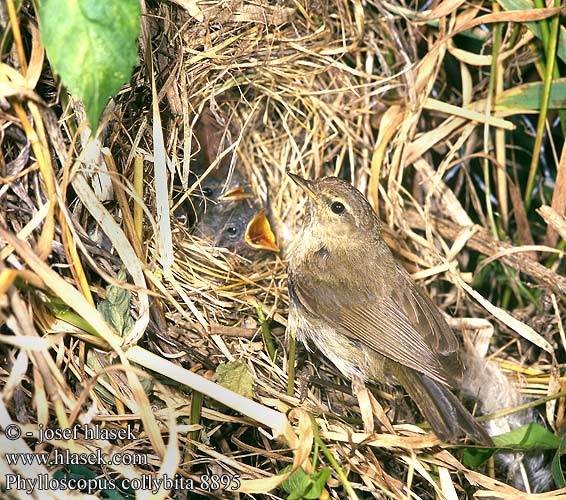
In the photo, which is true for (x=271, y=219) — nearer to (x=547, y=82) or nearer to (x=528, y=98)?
(x=528, y=98)

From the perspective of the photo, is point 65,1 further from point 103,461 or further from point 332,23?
point 332,23

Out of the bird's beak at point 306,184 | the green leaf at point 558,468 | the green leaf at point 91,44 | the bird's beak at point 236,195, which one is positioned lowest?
the green leaf at point 558,468

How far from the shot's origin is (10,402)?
2359mm

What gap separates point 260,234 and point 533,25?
4.78 feet

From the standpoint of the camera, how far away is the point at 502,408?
10.1ft

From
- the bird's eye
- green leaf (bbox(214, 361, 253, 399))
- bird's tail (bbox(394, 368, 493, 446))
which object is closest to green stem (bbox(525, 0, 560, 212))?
the bird's eye

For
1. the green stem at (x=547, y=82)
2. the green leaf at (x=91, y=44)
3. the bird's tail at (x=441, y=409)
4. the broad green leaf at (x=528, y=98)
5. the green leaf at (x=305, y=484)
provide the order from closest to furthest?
1. the green leaf at (x=91, y=44)
2. the green leaf at (x=305, y=484)
3. the bird's tail at (x=441, y=409)
4. the green stem at (x=547, y=82)
5. the broad green leaf at (x=528, y=98)

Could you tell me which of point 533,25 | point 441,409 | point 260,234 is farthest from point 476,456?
point 533,25

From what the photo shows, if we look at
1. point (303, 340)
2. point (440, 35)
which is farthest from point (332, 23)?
point (303, 340)

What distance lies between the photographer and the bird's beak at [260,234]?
358 centimetres

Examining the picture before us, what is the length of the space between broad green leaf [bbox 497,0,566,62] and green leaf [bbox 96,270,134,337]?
191cm

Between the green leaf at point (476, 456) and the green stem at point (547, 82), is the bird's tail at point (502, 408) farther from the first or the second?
the green stem at point (547, 82)

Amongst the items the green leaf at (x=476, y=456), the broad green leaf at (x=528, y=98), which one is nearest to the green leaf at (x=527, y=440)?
the green leaf at (x=476, y=456)

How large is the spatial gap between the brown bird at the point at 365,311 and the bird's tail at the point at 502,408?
218 millimetres
